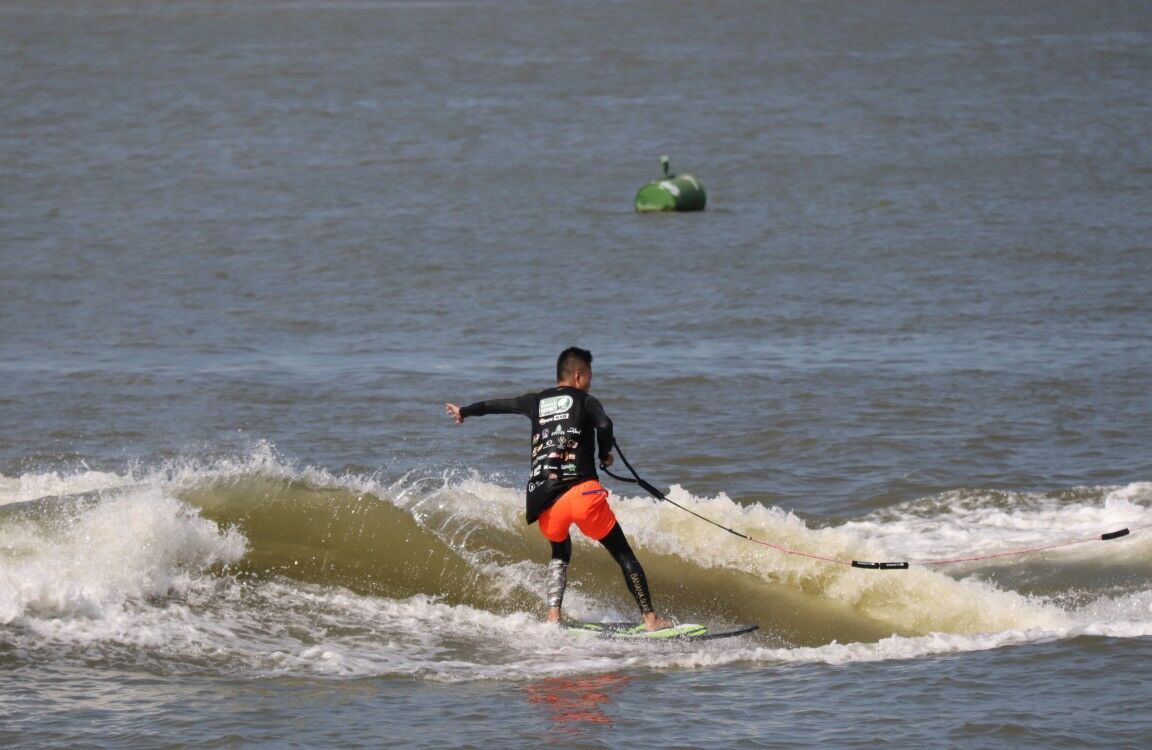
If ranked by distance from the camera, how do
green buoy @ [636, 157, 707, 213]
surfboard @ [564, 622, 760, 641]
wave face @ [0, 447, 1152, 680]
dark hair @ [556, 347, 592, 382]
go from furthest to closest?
green buoy @ [636, 157, 707, 213] → dark hair @ [556, 347, 592, 382] → surfboard @ [564, 622, 760, 641] → wave face @ [0, 447, 1152, 680]

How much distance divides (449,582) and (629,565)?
1.53 metres

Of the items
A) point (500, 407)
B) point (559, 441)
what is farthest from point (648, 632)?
point (500, 407)

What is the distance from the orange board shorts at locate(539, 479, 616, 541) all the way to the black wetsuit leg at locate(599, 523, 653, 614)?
85mm

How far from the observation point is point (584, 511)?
9719 millimetres

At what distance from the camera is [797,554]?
11.1 m

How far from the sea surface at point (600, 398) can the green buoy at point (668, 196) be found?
45cm

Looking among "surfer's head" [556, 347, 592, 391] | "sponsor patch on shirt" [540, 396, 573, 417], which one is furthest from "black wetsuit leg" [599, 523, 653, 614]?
"surfer's head" [556, 347, 592, 391]

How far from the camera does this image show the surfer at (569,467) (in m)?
9.73

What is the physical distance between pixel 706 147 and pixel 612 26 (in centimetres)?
2856

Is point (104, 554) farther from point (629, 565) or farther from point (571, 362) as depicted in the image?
point (629, 565)

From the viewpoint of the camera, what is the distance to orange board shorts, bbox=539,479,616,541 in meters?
9.73

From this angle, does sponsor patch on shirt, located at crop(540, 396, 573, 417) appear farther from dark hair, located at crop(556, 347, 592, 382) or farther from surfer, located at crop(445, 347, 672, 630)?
dark hair, located at crop(556, 347, 592, 382)

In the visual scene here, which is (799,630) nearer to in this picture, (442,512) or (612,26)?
(442,512)

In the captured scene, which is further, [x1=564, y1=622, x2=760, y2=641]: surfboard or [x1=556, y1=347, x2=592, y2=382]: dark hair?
[x1=556, y1=347, x2=592, y2=382]: dark hair
